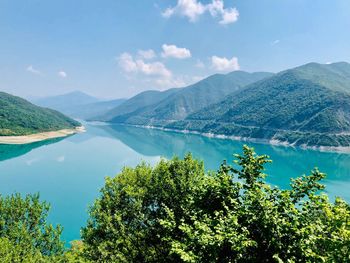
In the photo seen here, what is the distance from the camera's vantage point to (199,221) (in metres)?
12.2

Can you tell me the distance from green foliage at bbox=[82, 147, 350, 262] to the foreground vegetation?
0.11 feet

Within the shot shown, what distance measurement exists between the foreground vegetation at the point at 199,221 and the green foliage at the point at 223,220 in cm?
3

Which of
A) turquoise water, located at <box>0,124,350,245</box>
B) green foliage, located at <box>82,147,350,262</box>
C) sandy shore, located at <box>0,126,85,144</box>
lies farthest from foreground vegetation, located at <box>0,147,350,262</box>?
sandy shore, located at <box>0,126,85,144</box>

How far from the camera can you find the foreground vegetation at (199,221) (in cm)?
898

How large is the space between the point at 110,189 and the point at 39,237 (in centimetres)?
563

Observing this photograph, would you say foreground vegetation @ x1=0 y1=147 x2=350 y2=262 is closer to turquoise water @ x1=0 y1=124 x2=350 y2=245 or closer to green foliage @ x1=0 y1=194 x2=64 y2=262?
green foliage @ x1=0 y1=194 x2=64 y2=262

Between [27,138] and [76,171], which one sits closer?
[76,171]

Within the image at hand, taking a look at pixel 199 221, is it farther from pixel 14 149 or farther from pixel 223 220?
pixel 14 149

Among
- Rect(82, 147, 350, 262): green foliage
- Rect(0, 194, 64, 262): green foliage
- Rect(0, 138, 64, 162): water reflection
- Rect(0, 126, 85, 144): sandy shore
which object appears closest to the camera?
Rect(82, 147, 350, 262): green foliage

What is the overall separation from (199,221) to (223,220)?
2056 mm

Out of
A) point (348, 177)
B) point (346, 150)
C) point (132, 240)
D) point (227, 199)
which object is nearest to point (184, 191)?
point (132, 240)

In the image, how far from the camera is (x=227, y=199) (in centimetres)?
1176

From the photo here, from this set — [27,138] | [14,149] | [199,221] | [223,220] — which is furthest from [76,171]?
[223,220]

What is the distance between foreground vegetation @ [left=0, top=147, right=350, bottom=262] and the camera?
898 centimetres
